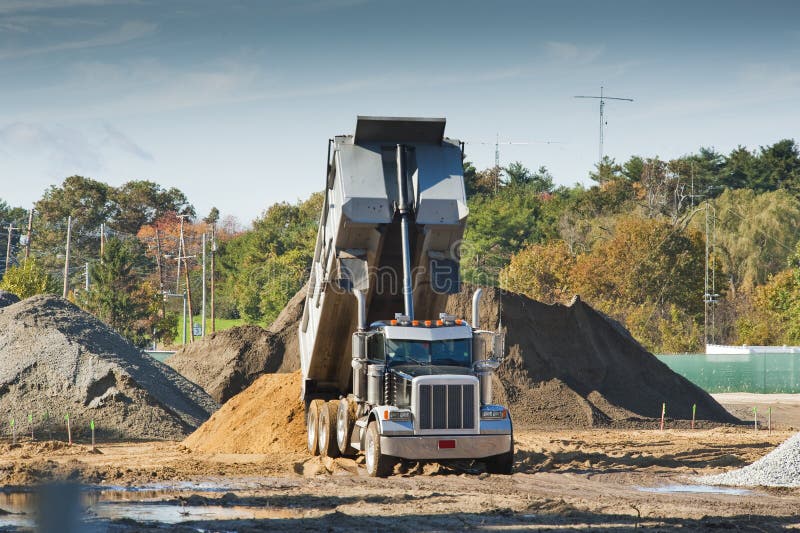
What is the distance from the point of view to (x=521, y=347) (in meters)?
31.0

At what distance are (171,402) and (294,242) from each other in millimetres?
65145

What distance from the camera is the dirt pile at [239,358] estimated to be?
32938 millimetres

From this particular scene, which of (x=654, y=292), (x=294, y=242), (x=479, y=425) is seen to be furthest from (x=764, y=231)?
(x=479, y=425)

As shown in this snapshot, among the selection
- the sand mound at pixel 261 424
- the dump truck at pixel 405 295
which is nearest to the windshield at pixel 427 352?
the dump truck at pixel 405 295

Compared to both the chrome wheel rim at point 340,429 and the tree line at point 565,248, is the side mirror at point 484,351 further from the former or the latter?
the tree line at point 565,248

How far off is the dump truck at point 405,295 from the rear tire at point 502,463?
2 centimetres

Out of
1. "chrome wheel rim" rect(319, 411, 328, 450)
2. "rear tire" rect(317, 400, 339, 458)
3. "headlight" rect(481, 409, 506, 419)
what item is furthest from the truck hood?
"chrome wheel rim" rect(319, 411, 328, 450)

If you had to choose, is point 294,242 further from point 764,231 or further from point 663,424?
point 663,424

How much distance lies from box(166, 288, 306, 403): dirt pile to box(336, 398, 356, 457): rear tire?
46.0 feet

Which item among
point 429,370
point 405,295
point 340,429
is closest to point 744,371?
point 340,429

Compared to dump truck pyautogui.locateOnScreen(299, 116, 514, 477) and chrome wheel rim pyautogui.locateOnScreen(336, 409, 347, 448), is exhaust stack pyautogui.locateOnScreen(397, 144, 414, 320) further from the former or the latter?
chrome wheel rim pyautogui.locateOnScreen(336, 409, 347, 448)

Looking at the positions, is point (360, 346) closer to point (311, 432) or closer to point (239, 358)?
point (311, 432)

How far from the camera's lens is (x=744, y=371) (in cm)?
4806

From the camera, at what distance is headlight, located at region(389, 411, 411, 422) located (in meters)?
15.9
